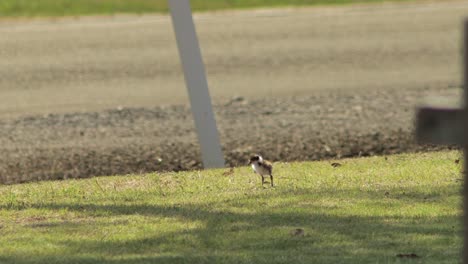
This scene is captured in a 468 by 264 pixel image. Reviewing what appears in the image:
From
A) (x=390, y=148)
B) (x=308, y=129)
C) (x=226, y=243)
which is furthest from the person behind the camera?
(x=308, y=129)

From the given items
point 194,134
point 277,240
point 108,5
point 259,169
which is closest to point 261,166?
point 259,169

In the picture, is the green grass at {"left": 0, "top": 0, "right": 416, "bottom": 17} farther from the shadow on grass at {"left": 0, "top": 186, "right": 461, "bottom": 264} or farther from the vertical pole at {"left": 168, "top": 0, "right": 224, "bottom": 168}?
the shadow on grass at {"left": 0, "top": 186, "right": 461, "bottom": 264}

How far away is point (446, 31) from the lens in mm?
20703

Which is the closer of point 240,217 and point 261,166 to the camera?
point 240,217

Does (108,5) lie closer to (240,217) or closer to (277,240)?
(240,217)

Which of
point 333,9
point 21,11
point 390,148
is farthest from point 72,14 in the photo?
point 390,148

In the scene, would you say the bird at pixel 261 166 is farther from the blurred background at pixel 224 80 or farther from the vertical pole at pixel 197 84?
the blurred background at pixel 224 80

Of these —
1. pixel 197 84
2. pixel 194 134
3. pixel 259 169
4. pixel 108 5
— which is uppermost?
pixel 108 5

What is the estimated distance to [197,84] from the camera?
10664mm

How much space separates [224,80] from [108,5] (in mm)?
9222

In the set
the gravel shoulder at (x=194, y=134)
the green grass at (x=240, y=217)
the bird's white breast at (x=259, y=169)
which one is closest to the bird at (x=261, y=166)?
the bird's white breast at (x=259, y=169)

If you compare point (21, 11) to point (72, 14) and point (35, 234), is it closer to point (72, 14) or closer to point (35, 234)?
point (72, 14)

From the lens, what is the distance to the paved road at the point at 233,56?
53.7 ft

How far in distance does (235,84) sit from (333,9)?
7.86 meters
